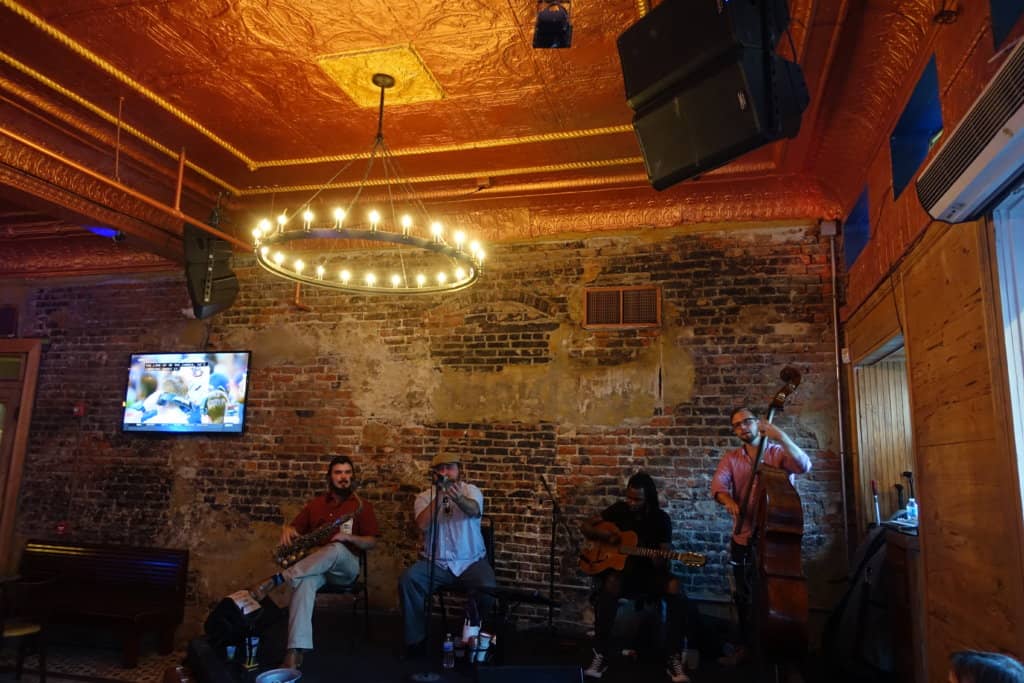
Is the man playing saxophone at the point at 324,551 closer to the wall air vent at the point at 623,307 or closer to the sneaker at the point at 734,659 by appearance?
the wall air vent at the point at 623,307

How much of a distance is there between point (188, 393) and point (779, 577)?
18.9ft

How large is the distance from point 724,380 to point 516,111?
2692 millimetres

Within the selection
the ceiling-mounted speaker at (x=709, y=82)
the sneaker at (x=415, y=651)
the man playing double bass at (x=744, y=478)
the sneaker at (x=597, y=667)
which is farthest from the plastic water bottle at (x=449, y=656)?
the ceiling-mounted speaker at (x=709, y=82)

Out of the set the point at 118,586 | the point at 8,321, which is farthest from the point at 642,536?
the point at 8,321

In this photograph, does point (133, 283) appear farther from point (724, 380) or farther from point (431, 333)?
point (724, 380)

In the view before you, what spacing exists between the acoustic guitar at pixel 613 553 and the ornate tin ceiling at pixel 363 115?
2.67 m

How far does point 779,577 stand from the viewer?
12.1ft

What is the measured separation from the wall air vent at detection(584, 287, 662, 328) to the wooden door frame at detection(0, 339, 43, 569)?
6.19m

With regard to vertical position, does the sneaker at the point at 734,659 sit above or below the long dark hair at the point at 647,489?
below

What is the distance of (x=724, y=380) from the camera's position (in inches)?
215

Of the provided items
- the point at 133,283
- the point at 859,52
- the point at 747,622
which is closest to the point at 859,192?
the point at 859,52

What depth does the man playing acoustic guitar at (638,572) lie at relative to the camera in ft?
14.6

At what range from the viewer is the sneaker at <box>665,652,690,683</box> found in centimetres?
418

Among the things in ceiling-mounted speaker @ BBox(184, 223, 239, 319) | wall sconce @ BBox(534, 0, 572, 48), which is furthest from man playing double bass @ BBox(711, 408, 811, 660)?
ceiling-mounted speaker @ BBox(184, 223, 239, 319)
